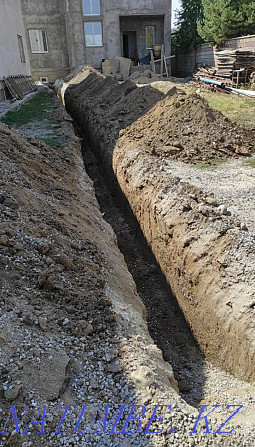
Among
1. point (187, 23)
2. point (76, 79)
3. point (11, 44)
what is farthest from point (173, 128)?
point (187, 23)

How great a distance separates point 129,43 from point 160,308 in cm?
2737

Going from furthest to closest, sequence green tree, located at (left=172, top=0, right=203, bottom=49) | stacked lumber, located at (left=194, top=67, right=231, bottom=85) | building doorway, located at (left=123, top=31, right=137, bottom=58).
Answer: building doorway, located at (left=123, top=31, right=137, bottom=58) < green tree, located at (left=172, top=0, right=203, bottom=49) < stacked lumber, located at (left=194, top=67, right=231, bottom=85)

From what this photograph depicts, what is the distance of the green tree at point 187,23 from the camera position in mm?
25334

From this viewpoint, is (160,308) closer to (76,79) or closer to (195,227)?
(195,227)

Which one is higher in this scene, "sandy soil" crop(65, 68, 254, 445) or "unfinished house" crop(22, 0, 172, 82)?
"unfinished house" crop(22, 0, 172, 82)

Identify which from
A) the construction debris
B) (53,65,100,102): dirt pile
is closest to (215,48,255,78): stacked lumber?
the construction debris

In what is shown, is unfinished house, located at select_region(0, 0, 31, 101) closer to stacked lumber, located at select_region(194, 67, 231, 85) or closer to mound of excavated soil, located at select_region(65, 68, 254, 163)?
mound of excavated soil, located at select_region(65, 68, 254, 163)

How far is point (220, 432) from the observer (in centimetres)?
270

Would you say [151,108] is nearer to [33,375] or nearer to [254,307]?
[254,307]

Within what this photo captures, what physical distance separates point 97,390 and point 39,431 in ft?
1.71

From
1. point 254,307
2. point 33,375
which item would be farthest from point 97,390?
point 254,307

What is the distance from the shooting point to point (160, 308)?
5.51 metres

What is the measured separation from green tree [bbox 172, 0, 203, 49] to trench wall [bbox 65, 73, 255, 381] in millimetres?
19789

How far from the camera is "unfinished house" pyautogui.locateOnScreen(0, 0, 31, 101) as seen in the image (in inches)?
637
